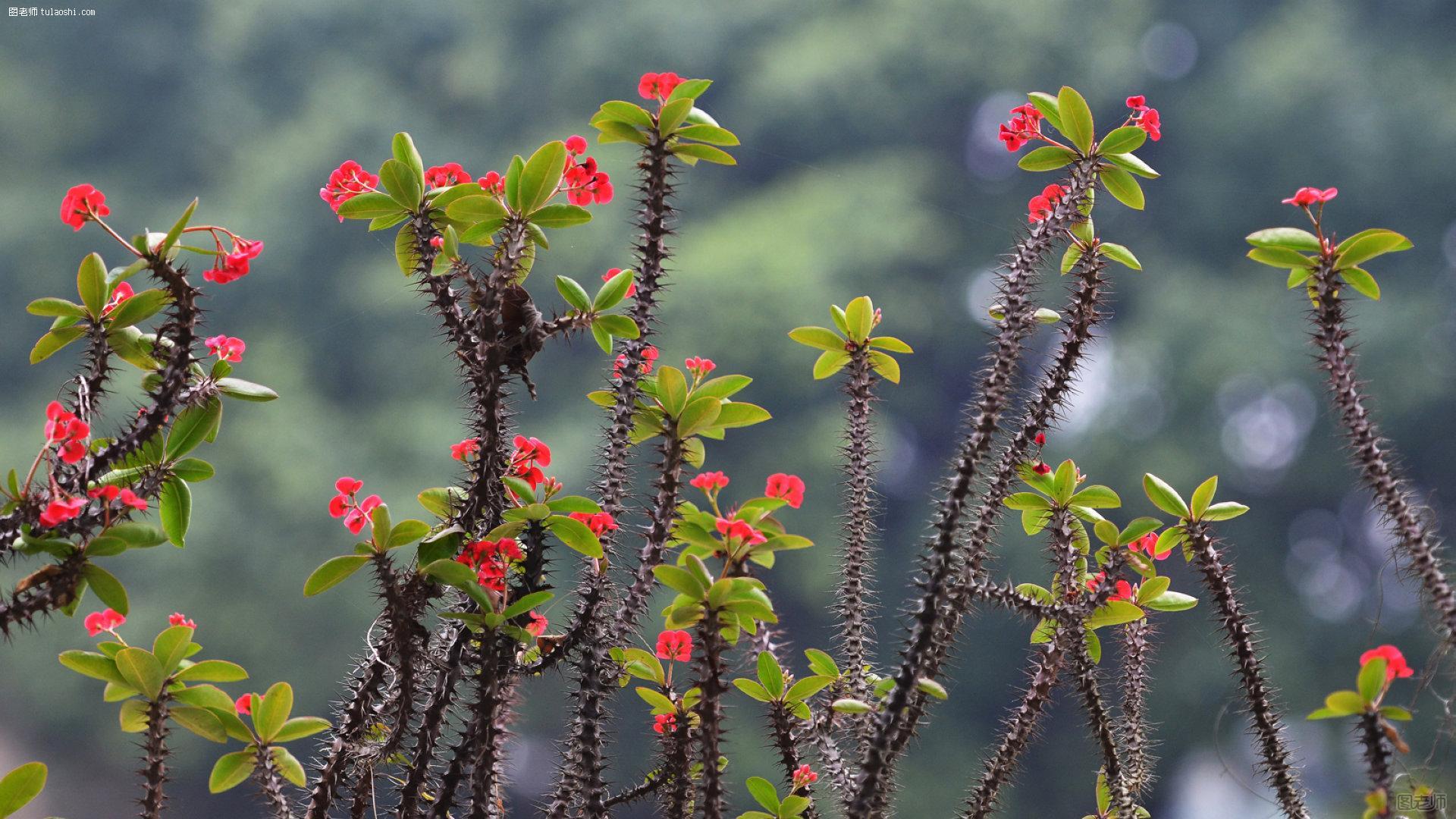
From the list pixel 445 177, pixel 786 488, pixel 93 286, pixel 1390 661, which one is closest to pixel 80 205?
pixel 93 286

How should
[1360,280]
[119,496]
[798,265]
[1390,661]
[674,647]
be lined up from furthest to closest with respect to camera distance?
[798,265], [674,647], [1360,280], [119,496], [1390,661]

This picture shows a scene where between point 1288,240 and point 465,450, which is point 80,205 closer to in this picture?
point 465,450

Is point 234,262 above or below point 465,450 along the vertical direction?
above

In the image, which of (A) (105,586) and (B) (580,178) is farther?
(B) (580,178)

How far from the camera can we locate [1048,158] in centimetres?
119

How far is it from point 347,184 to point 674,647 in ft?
1.94

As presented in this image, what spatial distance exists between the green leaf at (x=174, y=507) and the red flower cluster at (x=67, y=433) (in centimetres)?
9

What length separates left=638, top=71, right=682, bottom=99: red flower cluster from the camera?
1089 millimetres

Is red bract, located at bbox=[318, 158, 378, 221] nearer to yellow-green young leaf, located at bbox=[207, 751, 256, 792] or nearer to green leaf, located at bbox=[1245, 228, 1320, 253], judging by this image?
yellow-green young leaf, located at bbox=[207, 751, 256, 792]

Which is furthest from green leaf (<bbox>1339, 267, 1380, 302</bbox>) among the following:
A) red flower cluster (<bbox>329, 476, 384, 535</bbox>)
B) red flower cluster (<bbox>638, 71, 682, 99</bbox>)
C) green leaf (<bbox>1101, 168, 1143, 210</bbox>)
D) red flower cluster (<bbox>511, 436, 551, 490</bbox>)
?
red flower cluster (<bbox>329, 476, 384, 535</bbox>)

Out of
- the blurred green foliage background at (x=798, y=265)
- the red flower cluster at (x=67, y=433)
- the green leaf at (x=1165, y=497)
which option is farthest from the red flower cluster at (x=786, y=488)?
the blurred green foliage background at (x=798, y=265)

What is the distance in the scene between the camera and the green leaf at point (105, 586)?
942 millimetres

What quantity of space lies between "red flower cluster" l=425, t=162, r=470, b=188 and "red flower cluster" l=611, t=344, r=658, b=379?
10.0 inches

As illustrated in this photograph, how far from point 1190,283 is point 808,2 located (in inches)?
243
